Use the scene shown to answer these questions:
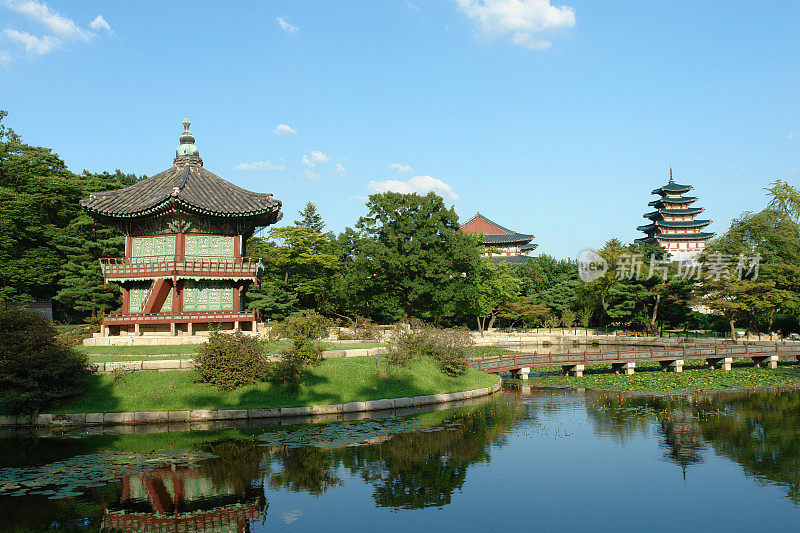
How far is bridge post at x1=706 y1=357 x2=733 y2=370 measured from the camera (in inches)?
1448

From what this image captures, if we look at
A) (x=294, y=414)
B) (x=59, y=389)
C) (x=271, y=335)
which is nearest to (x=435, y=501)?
(x=294, y=414)

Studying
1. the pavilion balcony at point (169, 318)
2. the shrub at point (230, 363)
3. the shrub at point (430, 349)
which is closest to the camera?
the shrub at point (230, 363)

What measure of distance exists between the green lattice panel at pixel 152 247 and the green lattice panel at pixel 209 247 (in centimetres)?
98

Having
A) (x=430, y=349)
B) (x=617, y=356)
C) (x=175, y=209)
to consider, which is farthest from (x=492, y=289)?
(x=175, y=209)

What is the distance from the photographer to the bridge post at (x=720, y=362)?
36.8 m

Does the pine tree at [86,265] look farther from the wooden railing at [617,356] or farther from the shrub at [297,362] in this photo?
the wooden railing at [617,356]

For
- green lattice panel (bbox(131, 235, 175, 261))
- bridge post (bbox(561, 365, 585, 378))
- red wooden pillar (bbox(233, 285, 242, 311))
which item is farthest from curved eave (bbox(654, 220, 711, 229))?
green lattice panel (bbox(131, 235, 175, 261))

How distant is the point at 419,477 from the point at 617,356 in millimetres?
23671

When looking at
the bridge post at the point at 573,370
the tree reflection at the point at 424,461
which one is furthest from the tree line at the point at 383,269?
the tree reflection at the point at 424,461

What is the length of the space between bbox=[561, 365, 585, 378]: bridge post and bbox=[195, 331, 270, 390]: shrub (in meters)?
19.1

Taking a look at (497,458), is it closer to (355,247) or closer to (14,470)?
(14,470)

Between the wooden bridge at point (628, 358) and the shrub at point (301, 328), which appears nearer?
the shrub at point (301, 328)

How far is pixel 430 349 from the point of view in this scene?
91.6 ft

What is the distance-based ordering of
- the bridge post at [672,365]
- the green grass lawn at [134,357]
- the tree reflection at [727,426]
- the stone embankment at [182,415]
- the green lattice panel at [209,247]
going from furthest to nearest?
the bridge post at [672,365]
the green lattice panel at [209,247]
the green grass lawn at [134,357]
the stone embankment at [182,415]
the tree reflection at [727,426]
